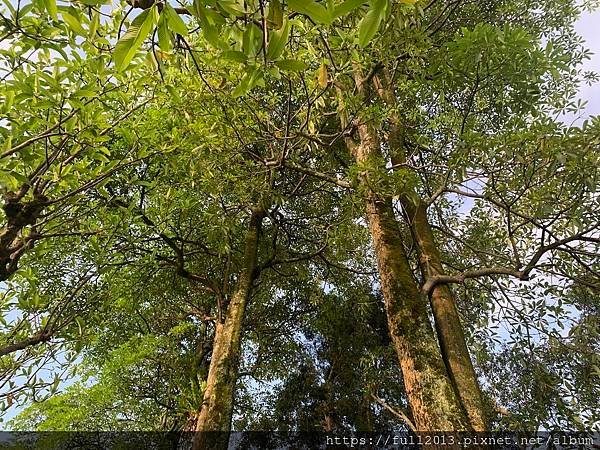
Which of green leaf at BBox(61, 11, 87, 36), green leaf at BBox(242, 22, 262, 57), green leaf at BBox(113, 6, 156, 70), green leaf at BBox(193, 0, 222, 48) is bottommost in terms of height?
green leaf at BBox(113, 6, 156, 70)

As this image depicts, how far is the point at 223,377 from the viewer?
4648 mm

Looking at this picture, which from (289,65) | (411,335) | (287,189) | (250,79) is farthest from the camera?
(287,189)

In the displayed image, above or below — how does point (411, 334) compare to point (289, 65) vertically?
above

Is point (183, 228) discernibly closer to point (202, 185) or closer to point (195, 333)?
point (202, 185)

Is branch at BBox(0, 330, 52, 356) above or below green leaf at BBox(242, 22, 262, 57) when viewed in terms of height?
below

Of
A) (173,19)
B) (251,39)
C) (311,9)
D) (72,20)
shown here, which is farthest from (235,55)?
(72,20)

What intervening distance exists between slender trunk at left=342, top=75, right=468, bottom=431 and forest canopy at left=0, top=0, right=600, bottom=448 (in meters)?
0.02

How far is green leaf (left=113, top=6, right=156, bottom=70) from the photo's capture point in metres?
0.79

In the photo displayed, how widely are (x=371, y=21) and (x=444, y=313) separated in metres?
3.38

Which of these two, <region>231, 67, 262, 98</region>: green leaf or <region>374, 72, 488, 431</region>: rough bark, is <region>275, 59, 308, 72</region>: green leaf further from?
<region>374, 72, 488, 431</region>: rough bark

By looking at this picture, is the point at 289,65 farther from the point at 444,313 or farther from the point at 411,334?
the point at 444,313

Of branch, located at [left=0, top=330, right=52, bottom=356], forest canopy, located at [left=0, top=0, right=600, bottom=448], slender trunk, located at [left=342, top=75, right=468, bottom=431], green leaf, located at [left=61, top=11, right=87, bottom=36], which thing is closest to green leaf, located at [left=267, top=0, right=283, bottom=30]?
forest canopy, located at [left=0, top=0, right=600, bottom=448]

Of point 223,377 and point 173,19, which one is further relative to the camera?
point 223,377

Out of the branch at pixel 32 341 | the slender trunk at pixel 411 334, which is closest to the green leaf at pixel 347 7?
the branch at pixel 32 341
